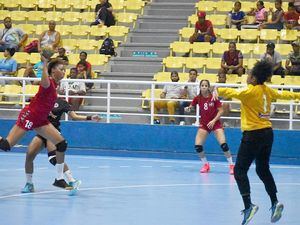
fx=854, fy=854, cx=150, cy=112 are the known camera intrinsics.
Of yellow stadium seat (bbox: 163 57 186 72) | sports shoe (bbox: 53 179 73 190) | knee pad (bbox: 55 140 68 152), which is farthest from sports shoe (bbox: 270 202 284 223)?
yellow stadium seat (bbox: 163 57 186 72)

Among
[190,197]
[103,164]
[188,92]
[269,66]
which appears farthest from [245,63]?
[269,66]

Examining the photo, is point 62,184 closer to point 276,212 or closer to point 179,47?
point 276,212

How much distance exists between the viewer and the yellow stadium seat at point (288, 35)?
22.2 m

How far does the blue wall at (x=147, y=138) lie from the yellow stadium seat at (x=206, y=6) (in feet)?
20.3

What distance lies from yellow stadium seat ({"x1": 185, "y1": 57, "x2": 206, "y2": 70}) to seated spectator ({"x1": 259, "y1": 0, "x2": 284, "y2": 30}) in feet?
6.91

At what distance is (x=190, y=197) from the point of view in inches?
520

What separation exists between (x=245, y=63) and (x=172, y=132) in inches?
130

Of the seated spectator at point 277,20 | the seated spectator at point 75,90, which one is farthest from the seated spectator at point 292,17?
the seated spectator at point 75,90

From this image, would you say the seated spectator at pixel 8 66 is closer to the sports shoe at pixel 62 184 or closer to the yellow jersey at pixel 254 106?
the sports shoe at pixel 62 184

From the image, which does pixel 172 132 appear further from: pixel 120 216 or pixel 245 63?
pixel 120 216

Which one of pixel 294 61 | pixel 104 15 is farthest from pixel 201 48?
pixel 104 15

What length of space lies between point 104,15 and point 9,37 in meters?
2.73

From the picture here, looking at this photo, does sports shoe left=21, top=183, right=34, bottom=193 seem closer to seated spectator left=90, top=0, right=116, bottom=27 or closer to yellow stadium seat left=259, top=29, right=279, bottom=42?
yellow stadium seat left=259, top=29, right=279, bottom=42

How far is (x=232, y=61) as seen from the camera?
20.8 meters
